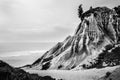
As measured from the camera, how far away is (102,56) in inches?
2734

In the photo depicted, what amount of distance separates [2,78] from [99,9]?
267ft

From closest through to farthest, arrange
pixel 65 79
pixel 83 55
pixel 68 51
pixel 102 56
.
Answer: pixel 65 79, pixel 102 56, pixel 83 55, pixel 68 51

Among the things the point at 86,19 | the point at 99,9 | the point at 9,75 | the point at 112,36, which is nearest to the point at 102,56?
the point at 112,36

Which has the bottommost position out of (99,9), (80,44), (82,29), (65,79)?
(65,79)

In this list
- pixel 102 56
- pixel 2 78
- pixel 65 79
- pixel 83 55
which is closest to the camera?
pixel 2 78

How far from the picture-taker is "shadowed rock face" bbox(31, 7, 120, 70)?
74.4m

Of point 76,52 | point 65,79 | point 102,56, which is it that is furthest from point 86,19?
point 65,79

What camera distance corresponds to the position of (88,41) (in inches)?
3167

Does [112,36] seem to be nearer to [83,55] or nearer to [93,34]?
[93,34]

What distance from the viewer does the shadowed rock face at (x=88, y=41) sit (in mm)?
74438

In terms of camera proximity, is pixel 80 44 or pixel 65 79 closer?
pixel 65 79

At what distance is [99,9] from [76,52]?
30188mm

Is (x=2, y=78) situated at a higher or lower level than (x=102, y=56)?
lower

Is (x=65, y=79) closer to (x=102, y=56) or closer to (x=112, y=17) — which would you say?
(x=102, y=56)
